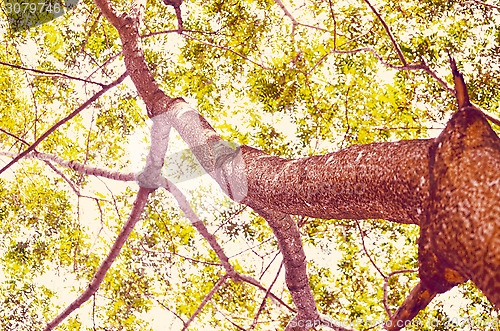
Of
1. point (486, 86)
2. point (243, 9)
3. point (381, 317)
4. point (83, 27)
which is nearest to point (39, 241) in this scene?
point (83, 27)

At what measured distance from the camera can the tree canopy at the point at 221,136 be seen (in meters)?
3.96

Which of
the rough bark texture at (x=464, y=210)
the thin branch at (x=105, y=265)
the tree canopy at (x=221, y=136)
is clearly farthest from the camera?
the tree canopy at (x=221, y=136)

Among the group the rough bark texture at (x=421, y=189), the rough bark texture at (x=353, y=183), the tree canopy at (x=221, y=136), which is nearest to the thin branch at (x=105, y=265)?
the tree canopy at (x=221, y=136)

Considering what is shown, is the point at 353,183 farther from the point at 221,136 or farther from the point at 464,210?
the point at 221,136

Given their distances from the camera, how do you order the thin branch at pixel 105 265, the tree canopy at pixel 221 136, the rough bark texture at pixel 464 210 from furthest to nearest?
the tree canopy at pixel 221 136
the thin branch at pixel 105 265
the rough bark texture at pixel 464 210

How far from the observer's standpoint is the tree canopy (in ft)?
13.0

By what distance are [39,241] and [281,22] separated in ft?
16.5

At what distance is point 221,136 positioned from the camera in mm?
4574

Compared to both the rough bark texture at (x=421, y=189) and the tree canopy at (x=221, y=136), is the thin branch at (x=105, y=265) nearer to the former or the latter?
the tree canopy at (x=221, y=136)

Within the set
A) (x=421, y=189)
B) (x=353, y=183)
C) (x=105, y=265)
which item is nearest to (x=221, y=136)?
(x=105, y=265)

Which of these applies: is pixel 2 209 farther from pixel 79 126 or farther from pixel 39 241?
pixel 79 126

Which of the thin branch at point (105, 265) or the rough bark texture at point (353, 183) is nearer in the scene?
the rough bark texture at point (353, 183)

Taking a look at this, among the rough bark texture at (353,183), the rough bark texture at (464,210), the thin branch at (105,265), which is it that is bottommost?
the rough bark texture at (464,210)

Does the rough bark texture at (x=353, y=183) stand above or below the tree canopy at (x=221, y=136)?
below
